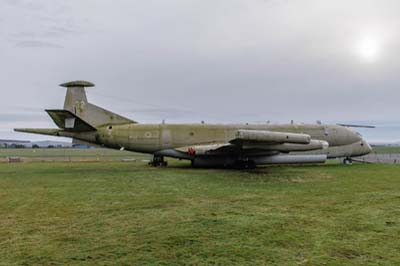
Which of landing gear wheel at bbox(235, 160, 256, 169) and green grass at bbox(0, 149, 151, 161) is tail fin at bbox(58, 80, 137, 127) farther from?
green grass at bbox(0, 149, 151, 161)

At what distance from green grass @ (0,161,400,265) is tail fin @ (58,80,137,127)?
8025mm

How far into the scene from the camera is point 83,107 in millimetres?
18578

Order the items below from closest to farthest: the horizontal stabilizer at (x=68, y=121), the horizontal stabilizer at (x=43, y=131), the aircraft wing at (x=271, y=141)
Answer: the aircraft wing at (x=271, y=141) → the horizontal stabilizer at (x=68, y=121) → the horizontal stabilizer at (x=43, y=131)

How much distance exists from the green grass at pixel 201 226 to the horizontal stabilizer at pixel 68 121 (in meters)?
6.63

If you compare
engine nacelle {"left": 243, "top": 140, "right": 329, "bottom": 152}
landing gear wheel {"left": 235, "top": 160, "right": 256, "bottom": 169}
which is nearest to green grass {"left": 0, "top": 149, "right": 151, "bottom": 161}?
landing gear wheel {"left": 235, "top": 160, "right": 256, "bottom": 169}

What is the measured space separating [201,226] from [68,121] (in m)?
13.1

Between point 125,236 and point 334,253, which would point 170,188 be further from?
point 334,253

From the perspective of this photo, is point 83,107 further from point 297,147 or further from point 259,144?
point 297,147

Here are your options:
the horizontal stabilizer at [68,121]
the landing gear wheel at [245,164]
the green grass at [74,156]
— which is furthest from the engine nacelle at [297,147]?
the green grass at [74,156]

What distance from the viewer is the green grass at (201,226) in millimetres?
4578

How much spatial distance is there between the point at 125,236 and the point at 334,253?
2.96m

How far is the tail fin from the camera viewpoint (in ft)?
60.2

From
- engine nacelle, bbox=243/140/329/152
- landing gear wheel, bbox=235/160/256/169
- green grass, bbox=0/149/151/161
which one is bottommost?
green grass, bbox=0/149/151/161

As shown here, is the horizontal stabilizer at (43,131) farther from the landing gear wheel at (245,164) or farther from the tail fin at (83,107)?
the landing gear wheel at (245,164)
